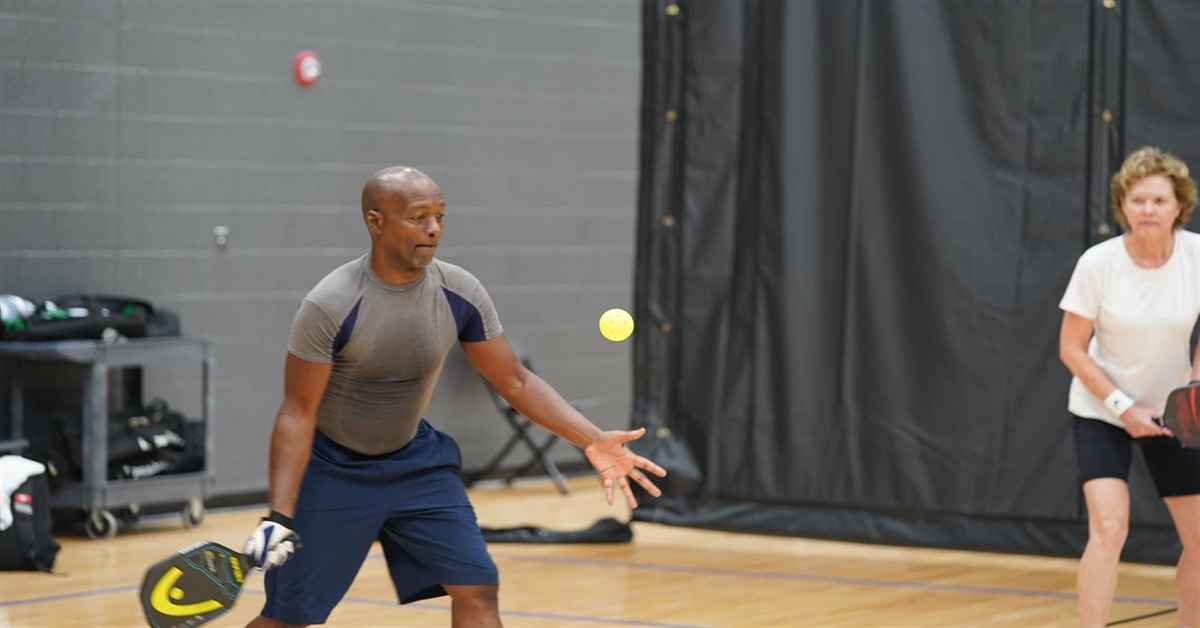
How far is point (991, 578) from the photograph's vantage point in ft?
26.4

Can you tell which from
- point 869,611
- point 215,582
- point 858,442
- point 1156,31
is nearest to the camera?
point 215,582

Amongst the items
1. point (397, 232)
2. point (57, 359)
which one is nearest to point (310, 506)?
point (397, 232)

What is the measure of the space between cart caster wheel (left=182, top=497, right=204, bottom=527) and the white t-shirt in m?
5.13

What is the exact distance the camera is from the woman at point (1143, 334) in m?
5.70

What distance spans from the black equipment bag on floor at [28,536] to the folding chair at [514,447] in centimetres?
316

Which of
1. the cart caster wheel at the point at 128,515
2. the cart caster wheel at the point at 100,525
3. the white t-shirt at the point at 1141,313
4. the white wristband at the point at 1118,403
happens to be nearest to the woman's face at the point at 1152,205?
A: the white t-shirt at the point at 1141,313

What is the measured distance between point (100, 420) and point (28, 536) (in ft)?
3.17

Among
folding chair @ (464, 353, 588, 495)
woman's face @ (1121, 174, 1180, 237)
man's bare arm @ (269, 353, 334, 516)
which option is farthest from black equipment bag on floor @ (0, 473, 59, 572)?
woman's face @ (1121, 174, 1180, 237)

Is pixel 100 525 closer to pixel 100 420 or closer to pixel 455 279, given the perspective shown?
pixel 100 420

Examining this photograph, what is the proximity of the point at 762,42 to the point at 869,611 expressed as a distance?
9.57 feet

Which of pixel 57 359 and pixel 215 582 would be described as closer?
pixel 215 582

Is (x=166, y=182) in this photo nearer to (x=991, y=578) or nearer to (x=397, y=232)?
(x=991, y=578)

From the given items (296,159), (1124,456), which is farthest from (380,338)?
(296,159)

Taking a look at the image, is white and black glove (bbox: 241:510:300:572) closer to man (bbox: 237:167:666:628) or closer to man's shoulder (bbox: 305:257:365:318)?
man (bbox: 237:167:666:628)
